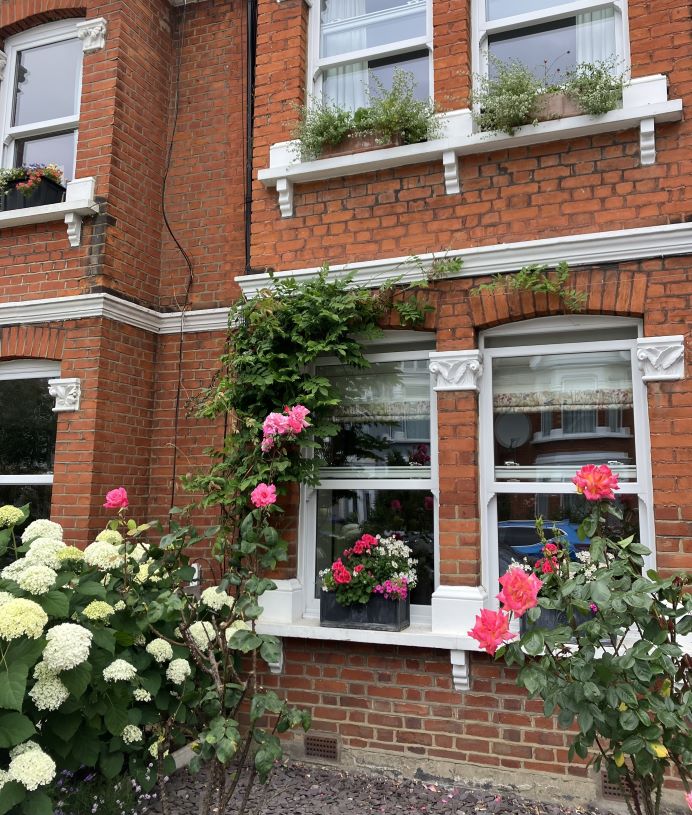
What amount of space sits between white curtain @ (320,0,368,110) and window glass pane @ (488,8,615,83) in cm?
101

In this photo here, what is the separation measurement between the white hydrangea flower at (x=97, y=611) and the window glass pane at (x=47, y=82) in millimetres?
4897

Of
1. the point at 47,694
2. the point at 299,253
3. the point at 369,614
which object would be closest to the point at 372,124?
the point at 299,253

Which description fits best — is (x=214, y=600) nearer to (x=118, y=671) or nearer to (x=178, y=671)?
(x=178, y=671)

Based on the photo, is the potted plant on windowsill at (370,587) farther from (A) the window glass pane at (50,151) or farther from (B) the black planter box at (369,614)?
(A) the window glass pane at (50,151)

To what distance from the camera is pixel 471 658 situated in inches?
161

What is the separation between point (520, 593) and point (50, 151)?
6.03 meters

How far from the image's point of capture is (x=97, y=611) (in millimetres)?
3162

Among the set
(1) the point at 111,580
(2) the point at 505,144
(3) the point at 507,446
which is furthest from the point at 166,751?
(2) the point at 505,144

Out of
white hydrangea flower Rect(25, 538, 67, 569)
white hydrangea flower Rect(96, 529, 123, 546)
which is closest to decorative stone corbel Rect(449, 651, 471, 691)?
white hydrangea flower Rect(96, 529, 123, 546)

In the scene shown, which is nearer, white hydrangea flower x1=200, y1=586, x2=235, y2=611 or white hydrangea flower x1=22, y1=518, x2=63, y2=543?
white hydrangea flower x1=22, y1=518, x2=63, y2=543

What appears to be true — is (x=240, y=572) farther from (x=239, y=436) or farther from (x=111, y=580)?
(x=239, y=436)

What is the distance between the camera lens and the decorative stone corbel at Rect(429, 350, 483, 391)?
171 inches

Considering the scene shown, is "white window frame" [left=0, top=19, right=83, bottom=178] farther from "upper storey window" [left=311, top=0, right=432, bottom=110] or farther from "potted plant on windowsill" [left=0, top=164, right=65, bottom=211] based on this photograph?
"upper storey window" [left=311, top=0, right=432, bottom=110]

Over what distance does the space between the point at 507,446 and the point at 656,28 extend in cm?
277
